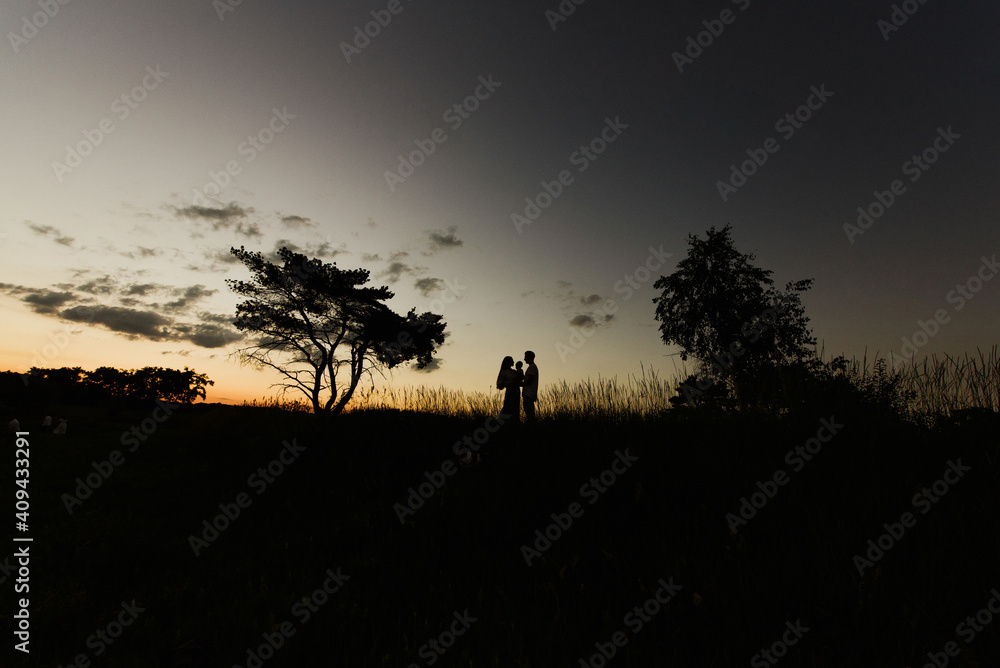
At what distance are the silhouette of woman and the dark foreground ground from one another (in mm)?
3469

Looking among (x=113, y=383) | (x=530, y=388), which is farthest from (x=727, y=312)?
(x=113, y=383)

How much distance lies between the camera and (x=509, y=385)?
39.1 ft

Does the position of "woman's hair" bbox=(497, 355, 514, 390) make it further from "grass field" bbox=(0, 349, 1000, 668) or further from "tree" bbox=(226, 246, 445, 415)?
"tree" bbox=(226, 246, 445, 415)

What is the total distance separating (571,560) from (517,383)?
7298 millimetres

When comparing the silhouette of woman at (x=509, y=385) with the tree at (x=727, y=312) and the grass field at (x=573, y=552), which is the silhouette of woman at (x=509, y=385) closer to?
the grass field at (x=573, y=552)

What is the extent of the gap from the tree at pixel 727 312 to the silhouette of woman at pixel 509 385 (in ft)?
69.4

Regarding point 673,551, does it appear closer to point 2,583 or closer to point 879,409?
point 879,409

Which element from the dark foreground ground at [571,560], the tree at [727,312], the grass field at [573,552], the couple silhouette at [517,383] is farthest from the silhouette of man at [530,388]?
the tree at [727,312]

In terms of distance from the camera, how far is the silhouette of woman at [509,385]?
38.8 ft

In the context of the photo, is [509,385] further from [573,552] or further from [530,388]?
[573,552]

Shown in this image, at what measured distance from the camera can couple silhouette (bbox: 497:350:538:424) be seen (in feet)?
38.9

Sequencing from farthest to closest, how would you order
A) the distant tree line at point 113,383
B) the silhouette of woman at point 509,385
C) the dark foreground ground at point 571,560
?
the distant tree line at point 113,383, the silhouette of woman at point 509,385, the dark foreground ground at point 571,560

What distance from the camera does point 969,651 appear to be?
2.97 m

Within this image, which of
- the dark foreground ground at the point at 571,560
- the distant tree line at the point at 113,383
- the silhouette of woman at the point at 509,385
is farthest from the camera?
the distant tree line at the point at 113,383
